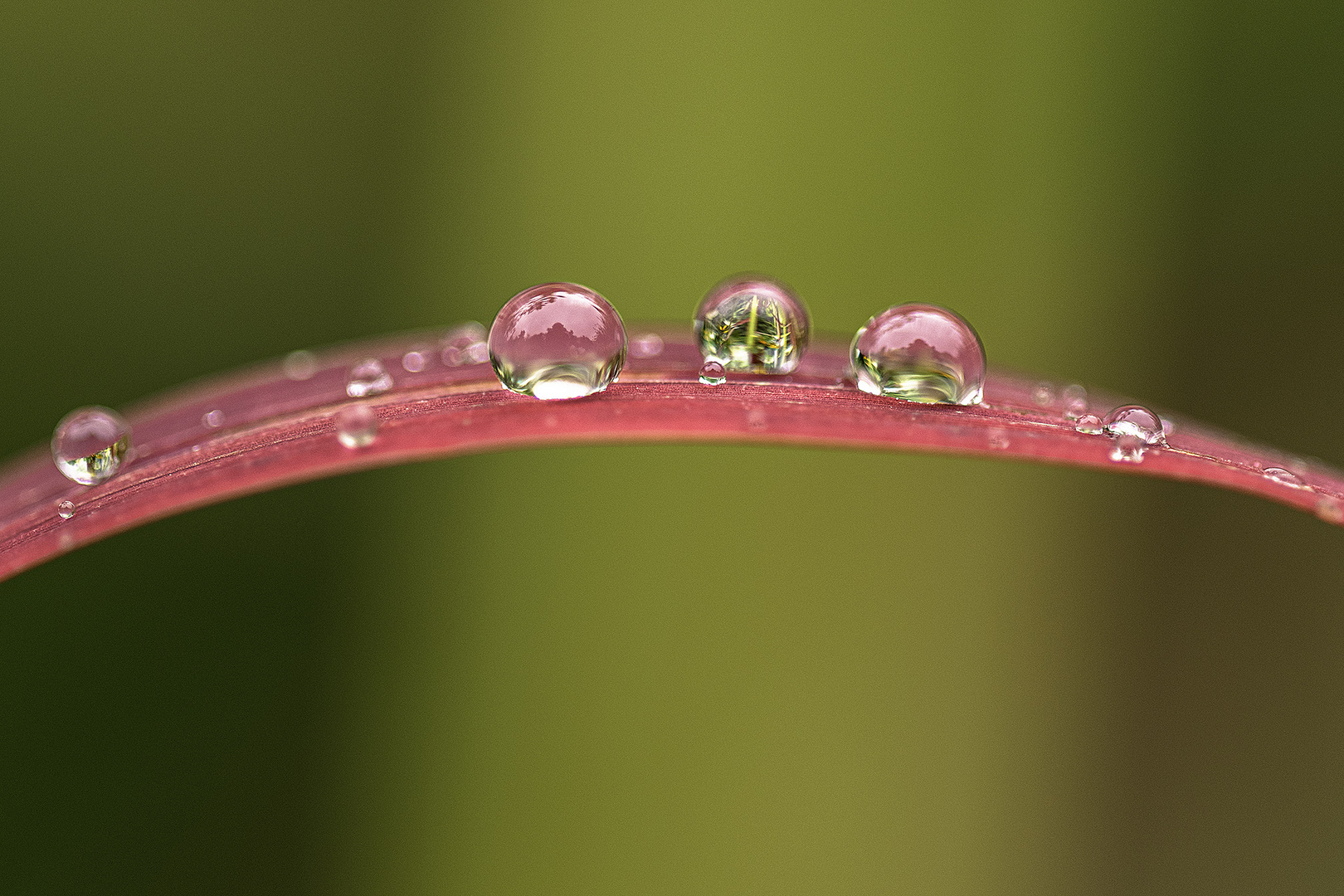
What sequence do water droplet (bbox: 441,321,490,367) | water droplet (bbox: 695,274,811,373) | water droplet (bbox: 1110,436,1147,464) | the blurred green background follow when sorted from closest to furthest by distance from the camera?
1. water droplet (bbox: 1110,436,1147,464)
2. water droplet (bbox: 695,274,811,373)
3. water droplet (bbox: 441,321,490,367)
4. the blurred green background

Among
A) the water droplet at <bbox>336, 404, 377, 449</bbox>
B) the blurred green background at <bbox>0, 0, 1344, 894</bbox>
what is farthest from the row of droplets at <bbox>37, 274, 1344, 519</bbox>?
the blurred green background at <bbox>0, 0, 1344, 894</bbox>

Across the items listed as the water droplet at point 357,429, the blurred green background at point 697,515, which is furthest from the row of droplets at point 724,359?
the blurred green background at point 697,515

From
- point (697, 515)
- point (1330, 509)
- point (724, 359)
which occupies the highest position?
point (697, 515)

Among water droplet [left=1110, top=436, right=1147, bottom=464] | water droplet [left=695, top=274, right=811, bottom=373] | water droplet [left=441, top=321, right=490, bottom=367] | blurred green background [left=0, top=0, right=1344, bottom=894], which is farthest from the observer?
blurred green background [left=0, top=0, right=1344, bottom=894]

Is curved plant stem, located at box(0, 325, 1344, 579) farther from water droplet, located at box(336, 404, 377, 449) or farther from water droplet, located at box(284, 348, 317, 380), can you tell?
water droplet, located at box(284, 348, 317, 380)

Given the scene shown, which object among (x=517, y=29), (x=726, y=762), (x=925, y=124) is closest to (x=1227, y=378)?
(x=925, y=124)

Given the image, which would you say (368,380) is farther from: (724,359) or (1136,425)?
(1136,425)

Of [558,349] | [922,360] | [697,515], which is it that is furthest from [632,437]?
[697,515]

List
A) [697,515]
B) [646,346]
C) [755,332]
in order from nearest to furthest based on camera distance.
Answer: [755,332], [646,346], [697,515]
